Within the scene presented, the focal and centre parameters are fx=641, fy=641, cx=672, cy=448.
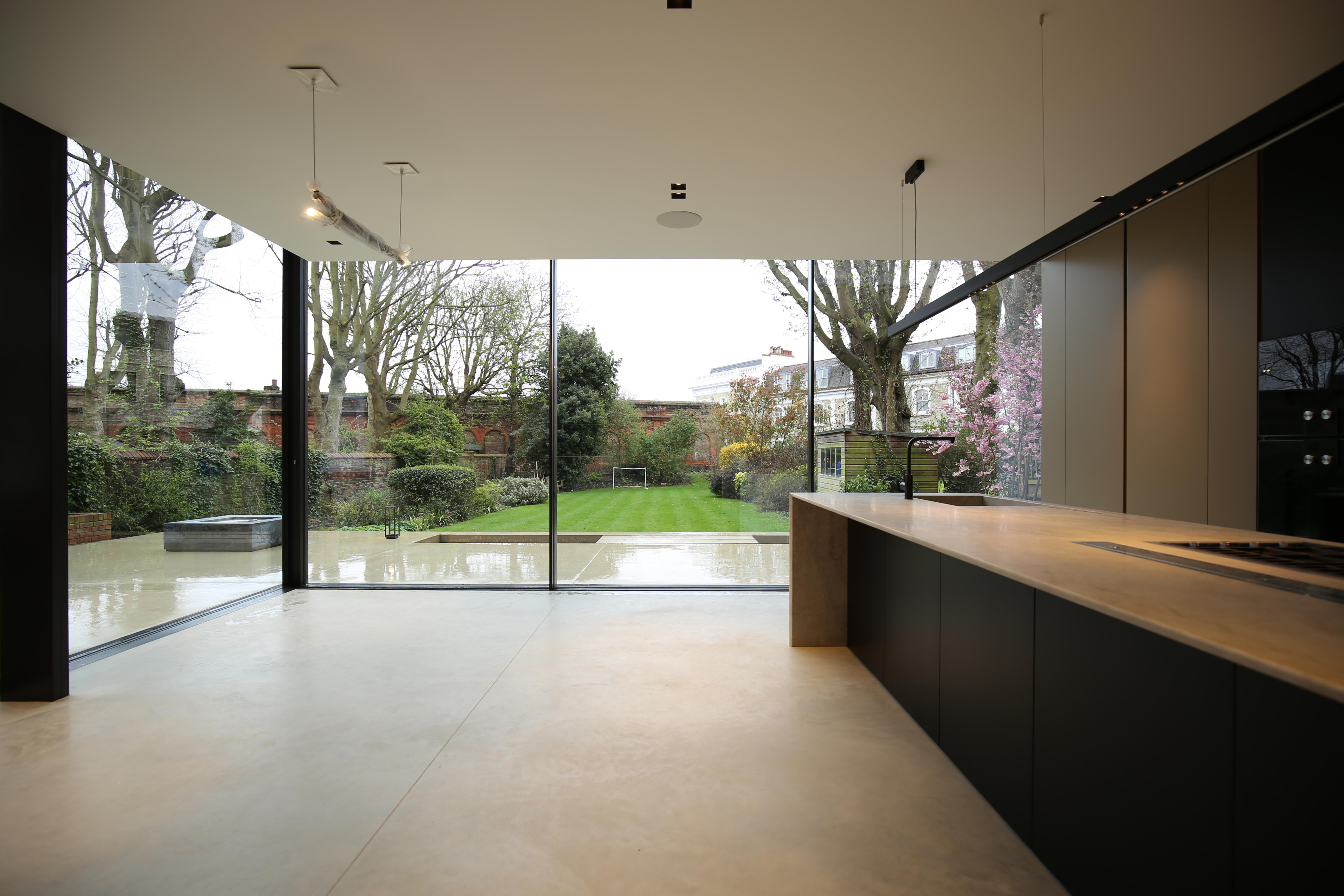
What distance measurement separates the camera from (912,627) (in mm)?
2836

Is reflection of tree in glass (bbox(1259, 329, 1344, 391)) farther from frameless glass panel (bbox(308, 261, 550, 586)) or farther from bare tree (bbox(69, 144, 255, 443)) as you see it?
bare tree (bbox(69, 144, 255, 443))

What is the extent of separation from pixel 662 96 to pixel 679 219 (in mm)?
1362

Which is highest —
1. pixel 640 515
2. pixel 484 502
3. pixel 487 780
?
pixel 484 502

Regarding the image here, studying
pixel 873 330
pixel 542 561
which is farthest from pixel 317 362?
pixel 873 330

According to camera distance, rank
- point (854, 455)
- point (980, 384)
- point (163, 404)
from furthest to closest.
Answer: point (854, 455)
point (980, 384)
point (163, 404)

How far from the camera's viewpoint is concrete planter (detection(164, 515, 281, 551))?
4180 mm

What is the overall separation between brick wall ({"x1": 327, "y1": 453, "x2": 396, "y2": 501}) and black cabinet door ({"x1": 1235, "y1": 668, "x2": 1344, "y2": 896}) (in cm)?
547

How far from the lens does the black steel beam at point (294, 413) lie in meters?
5.20

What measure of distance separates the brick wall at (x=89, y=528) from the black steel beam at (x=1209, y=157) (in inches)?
177

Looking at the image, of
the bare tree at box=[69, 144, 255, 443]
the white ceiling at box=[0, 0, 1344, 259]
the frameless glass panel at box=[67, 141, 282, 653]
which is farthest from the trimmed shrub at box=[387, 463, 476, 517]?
the white ceiling at box=[0, 0, 1344, 259]

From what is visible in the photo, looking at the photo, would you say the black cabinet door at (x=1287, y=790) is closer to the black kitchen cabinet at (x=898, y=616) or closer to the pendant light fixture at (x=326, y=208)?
the black kitchen cabinet at (x=898, y=616)

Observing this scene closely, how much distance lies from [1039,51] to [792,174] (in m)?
1.27

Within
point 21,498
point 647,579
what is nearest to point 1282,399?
point 647,579

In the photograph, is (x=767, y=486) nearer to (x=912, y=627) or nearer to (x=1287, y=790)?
(x=912, y=627)
